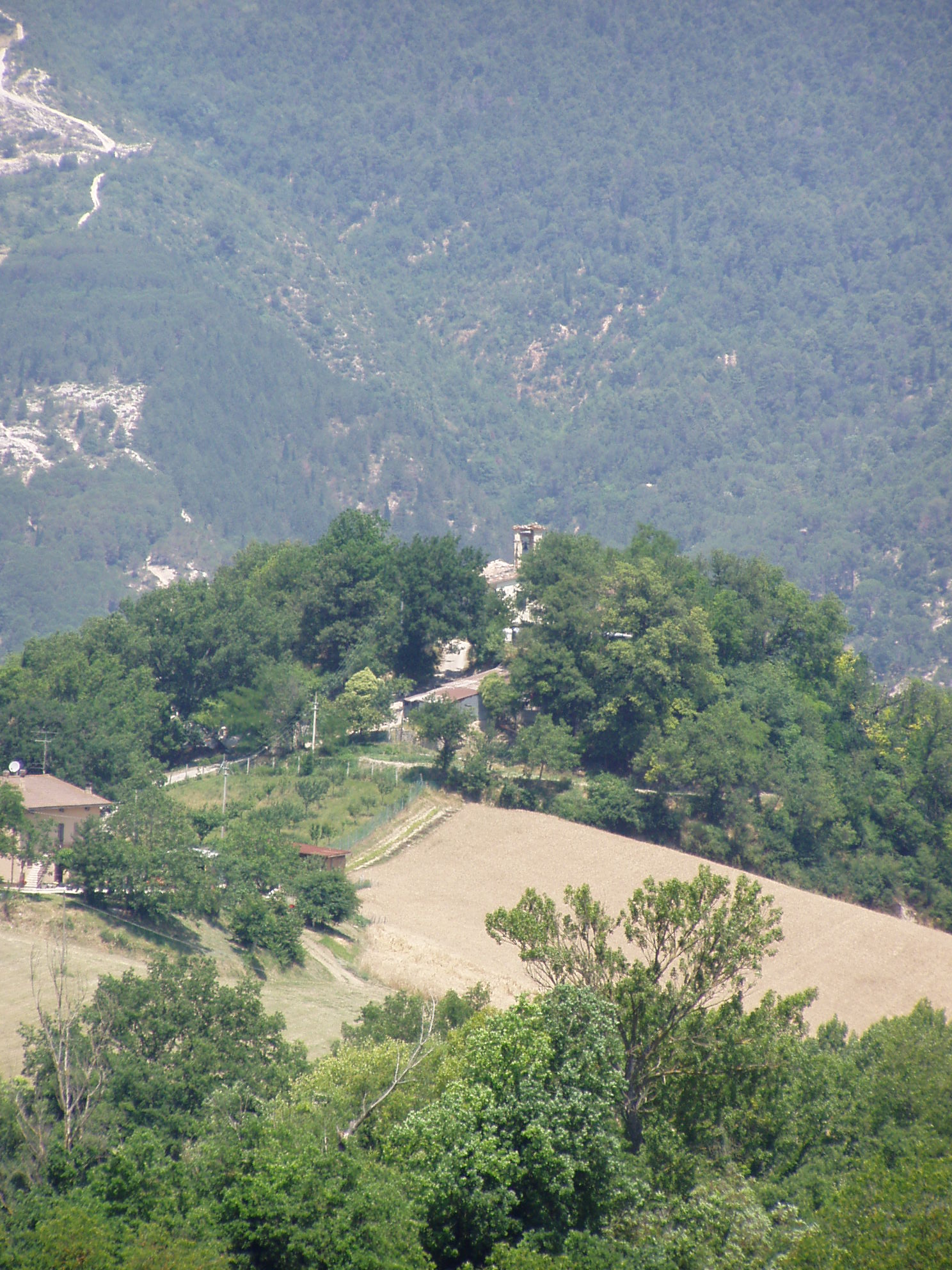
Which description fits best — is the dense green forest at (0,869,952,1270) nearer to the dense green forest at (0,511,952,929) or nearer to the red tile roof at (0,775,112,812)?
the red tile roof at (0,775,112,812)

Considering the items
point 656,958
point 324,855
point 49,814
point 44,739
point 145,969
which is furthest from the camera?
point 44,739

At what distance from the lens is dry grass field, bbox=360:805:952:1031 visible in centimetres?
4334

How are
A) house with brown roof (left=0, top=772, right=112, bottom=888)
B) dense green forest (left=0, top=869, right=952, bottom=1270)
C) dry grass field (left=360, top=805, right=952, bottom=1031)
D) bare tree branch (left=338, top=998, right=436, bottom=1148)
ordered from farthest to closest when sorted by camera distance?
dry grass field (left=360, top=805, right=952, bottom=1031) < house with brown roof (left=0, top=772, right=112, bottom=888) < bare tree branch (left=338, top=998, right=436, bottom=1148) < dense green forest (left=0, top=869, right=952, bottom=1270)

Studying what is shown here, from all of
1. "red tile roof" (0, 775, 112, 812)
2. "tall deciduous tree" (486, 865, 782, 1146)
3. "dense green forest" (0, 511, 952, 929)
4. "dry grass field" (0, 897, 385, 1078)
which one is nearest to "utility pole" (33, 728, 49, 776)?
"dense green forest" (0, 511, 952, 929)

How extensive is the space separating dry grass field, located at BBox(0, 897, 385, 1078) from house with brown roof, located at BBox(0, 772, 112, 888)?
102 inches

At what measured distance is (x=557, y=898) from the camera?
165ft

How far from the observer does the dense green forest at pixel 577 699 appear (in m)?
57.7

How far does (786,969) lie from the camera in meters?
45.6

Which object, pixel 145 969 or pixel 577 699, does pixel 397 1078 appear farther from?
pixel 577 699

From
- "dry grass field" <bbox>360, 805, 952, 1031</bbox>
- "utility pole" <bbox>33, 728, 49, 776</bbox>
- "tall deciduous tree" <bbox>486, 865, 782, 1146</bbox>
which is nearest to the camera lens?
"tall deciduous tree" <bbox>486, 865, 782, 1146</bbox>

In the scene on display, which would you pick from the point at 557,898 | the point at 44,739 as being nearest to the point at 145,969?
the point at 557,898

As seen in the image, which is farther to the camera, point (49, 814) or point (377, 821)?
point (377, 821)

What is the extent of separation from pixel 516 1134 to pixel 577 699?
40.5 metres

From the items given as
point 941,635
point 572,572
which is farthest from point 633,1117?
point 941,635
